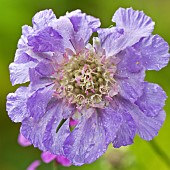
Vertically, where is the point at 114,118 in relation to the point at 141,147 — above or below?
above

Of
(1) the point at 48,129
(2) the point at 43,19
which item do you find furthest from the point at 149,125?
(2) the point at 43,19

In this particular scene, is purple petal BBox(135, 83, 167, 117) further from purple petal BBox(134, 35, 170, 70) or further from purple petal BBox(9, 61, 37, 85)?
purple petal BBox(9, 61, 37, 85)

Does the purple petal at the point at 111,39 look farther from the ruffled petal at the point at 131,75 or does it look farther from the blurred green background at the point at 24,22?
the blurred green background at the point at 24,22

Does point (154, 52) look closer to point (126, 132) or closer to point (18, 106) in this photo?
point (126, 132)

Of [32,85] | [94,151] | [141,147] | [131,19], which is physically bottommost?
[141,147]

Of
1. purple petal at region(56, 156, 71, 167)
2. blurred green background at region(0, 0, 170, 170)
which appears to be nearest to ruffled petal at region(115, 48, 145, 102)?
purple petal at region(56, 156, 71, 167)

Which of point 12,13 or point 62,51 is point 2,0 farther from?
point 62,51

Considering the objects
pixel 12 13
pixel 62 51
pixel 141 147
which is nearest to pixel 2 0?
pixel 12 13
